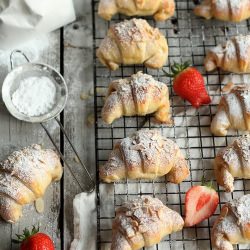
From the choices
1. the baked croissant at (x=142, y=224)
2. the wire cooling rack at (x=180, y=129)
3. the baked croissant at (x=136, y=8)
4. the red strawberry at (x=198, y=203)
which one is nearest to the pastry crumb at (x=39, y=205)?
the wire cooling rack at (x=180, y=129)

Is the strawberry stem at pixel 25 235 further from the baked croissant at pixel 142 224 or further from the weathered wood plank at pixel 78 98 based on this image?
the baked croissant at pixel 142 224

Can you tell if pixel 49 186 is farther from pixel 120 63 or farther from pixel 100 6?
pixel 100 6

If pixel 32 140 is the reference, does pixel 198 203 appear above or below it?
below

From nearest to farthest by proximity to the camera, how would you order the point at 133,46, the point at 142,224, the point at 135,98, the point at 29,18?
the point at 142,224 < the point at 135,98 < the point at 133,46 < the point at 29,18

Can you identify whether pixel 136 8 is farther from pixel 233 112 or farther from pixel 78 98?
pixel 233 112

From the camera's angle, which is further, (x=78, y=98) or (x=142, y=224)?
(x=78, y=98)

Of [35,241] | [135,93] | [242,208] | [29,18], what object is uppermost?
[29,18]

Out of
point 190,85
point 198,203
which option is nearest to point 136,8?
point 190,85

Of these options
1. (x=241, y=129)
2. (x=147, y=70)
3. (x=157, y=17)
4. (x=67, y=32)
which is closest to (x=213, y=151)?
(x=241, y=129)
